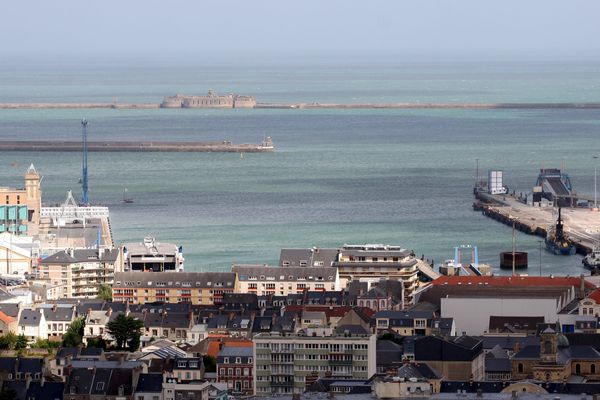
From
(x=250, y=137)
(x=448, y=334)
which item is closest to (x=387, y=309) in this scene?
(x=448, y=334)

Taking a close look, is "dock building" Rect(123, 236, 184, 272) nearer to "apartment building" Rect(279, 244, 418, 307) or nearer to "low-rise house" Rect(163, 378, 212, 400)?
"apartment building" Rect(279, 244, 418, 307)

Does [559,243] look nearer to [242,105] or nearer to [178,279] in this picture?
[178,279]

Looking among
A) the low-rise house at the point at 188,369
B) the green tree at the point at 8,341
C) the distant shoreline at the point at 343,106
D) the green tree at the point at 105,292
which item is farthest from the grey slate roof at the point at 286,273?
the distant shoreline at the point at 343,106

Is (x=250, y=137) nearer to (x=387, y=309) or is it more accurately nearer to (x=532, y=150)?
(x=532, y=150)

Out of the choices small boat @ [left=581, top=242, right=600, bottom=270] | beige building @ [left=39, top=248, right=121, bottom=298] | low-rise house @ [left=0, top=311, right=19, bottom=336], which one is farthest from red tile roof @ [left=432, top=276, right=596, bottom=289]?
low-rise house @ [left=0, top=311, right=19, bottom=336]

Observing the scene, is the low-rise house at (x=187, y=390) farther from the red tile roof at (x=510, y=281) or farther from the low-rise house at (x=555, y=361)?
the red tile roof at (x=510, y=281)
